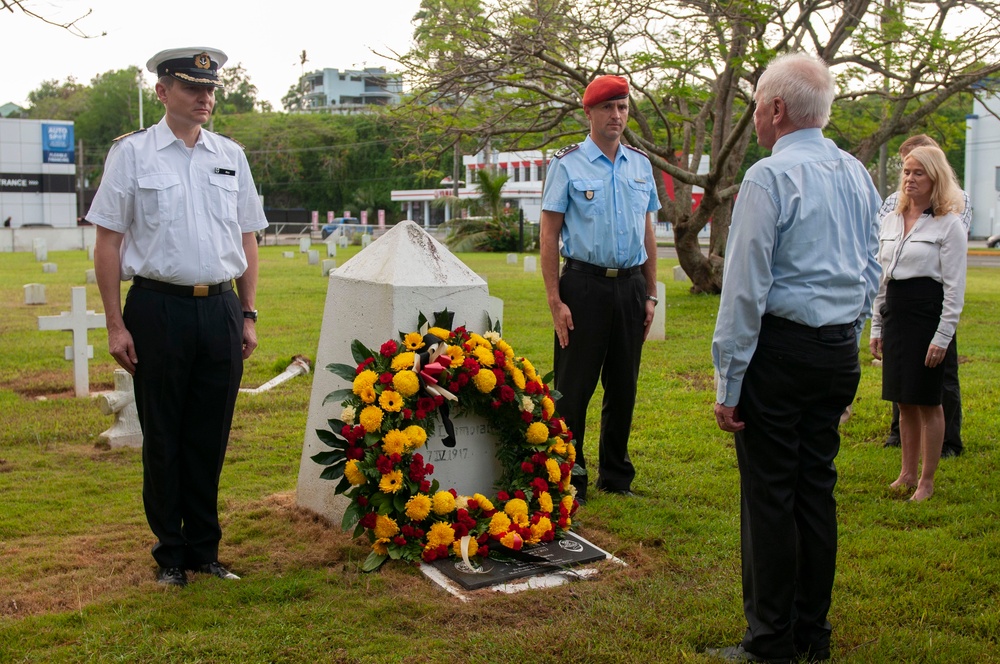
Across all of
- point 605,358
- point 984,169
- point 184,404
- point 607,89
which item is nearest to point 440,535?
point 184,404

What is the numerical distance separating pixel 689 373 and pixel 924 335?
13.8 ft

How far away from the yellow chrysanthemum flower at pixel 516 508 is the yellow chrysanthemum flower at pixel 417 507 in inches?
15.8

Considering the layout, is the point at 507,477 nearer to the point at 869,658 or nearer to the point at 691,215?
the point at 869,658

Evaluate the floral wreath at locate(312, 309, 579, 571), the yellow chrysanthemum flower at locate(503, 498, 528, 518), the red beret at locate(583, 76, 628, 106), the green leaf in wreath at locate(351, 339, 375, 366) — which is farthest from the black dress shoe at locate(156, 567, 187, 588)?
the red beret at locate(583, 76, 628, 106)

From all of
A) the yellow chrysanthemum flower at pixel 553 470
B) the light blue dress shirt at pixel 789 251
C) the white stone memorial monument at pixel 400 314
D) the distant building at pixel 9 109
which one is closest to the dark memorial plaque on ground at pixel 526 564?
the yellow chrysanthemum flower at pixel 553 470

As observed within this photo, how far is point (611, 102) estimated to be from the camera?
5.05 m

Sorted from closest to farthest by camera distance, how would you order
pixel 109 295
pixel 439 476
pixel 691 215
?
pixel 109 295 < pixel 439 476 < pixel 691 215

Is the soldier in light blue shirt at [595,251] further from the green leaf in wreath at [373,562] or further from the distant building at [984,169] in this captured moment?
the distant building at [984,169]

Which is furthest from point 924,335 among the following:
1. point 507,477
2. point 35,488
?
point 35,488

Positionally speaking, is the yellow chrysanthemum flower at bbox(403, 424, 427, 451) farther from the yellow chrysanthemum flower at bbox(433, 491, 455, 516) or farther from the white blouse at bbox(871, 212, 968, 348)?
the white blouse at bbox(871, 212, 968, 348)

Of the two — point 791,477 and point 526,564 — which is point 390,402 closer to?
point 526,564

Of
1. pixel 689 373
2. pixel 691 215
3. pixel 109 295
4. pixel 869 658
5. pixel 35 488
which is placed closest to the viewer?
pixel 869 658

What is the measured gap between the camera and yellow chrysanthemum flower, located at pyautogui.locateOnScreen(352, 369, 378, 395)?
14.0ft

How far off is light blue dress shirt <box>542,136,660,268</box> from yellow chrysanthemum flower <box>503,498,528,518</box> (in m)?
1.39
